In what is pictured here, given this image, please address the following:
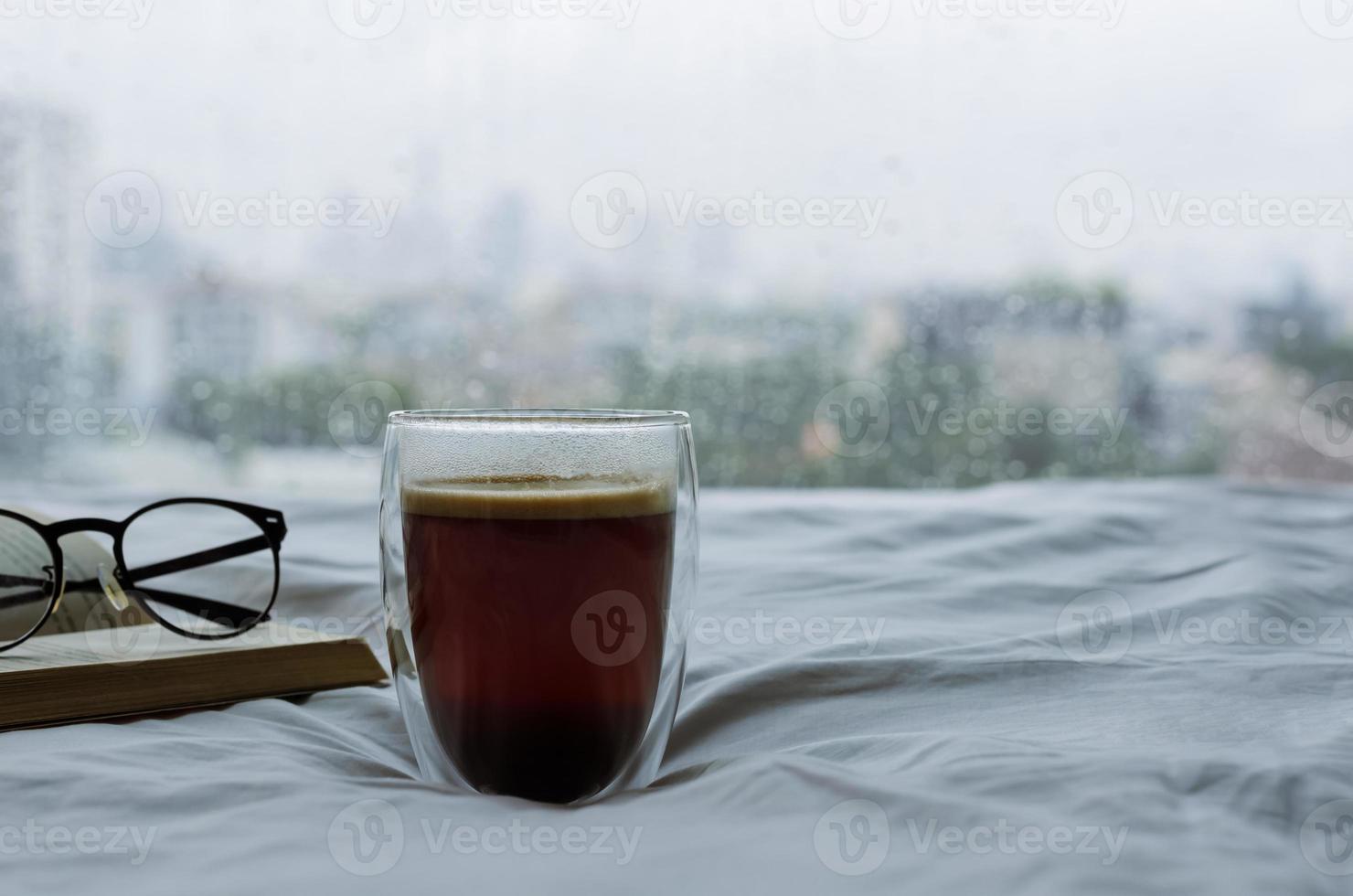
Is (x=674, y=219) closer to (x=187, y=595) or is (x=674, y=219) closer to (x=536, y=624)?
(x=187, y=595)

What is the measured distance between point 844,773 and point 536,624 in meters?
0.13

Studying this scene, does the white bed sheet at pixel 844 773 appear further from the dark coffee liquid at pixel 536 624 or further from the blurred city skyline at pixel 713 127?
the blurred city skyline at pixel 713 127

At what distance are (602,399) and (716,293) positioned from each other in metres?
0.34

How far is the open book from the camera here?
21.9 inches

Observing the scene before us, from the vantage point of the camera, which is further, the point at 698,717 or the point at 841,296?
the point at 841,296

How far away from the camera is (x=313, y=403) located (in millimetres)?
2795

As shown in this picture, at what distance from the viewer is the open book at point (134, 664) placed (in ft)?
1.83

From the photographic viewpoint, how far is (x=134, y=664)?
0.58 metres

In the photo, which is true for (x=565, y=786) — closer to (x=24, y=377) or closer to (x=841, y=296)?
(x=841, y=296)

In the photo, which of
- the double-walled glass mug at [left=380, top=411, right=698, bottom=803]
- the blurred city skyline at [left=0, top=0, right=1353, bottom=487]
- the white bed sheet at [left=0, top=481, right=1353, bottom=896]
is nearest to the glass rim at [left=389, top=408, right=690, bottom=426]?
the double-walled glass mug at [left=380, top=411, right=698, bottom=803]

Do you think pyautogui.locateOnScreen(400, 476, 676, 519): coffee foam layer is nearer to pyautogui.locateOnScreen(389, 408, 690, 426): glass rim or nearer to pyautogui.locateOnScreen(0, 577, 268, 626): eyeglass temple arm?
pyautogui.locateOnScreen(389, 408, 690, 426): glass rim

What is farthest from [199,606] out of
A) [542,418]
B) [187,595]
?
[542,418]

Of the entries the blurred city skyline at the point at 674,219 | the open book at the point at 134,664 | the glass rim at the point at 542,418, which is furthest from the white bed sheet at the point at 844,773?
the blurred city skyline at the point at 674,219

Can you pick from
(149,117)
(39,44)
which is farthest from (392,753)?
(39,44)
